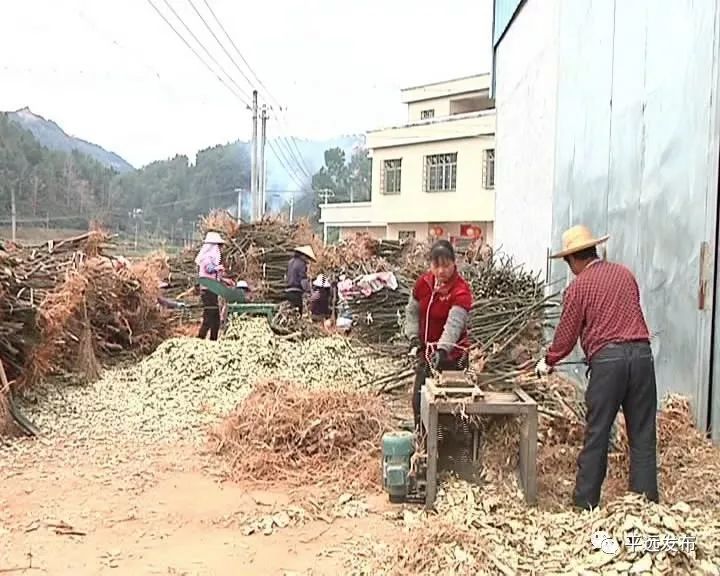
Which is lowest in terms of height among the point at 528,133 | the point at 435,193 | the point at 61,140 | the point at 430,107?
the point at 528,133

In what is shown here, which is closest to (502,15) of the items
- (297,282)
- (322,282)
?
(322,282)

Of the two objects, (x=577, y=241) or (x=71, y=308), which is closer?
(x=577, y=241)

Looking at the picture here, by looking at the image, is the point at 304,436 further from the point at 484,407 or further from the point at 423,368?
the point at 484,407

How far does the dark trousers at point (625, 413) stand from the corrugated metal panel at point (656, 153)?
1292mm

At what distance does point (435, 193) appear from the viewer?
103ft

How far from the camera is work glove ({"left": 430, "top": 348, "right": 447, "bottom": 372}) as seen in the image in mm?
5078

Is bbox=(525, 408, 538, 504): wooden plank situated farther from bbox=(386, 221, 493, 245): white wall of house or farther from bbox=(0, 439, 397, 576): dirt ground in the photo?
bbox=(386, 221, 493, 245): white wall of house

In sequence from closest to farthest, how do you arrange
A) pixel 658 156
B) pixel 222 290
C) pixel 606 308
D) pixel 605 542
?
pixel 605 542 → pixel 606 308 → pixel 658 156 → pixel 222 290

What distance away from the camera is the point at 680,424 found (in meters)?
5.43

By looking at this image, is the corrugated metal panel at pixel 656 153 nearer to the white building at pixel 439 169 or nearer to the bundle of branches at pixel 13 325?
the bundle of branches at pixel 13 325

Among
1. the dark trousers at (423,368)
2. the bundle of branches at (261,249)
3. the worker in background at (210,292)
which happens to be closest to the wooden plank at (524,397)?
the dark trousers at (423,368)

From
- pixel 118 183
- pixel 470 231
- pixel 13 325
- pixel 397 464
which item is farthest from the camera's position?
pixel 118 183

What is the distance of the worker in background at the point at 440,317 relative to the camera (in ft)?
16.6

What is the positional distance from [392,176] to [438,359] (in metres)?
29.0
